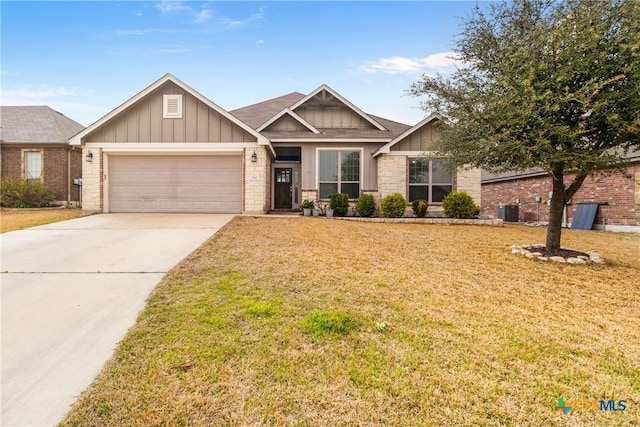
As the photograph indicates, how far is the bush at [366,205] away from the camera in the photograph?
13219 mm

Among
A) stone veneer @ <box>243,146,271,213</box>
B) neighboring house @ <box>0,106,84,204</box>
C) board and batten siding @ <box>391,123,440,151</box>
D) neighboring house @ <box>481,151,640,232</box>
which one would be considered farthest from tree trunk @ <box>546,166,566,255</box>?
neighboring house @ <box>0,106,84,204</box>

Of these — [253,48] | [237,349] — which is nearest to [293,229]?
[237,349]

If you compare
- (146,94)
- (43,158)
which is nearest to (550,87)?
(146,94)

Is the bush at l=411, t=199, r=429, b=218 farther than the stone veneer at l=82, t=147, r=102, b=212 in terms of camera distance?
Yes

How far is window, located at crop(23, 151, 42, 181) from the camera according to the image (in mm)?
17375

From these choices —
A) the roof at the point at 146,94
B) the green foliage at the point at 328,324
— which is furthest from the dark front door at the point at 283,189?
the green foliage at the point at 328,324

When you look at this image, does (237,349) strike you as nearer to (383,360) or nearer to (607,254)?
(383,360)

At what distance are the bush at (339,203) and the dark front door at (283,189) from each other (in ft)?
11.5

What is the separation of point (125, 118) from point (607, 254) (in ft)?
51.4

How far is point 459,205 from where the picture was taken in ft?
41.7

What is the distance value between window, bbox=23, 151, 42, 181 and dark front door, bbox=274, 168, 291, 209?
12.9 meters

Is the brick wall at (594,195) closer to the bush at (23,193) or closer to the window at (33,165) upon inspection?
the bush at (23,193)

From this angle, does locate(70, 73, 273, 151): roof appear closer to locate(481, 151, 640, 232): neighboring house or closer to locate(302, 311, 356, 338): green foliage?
locate(302, 311, 356, 338): green foliage

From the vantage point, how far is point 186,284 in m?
4.30
